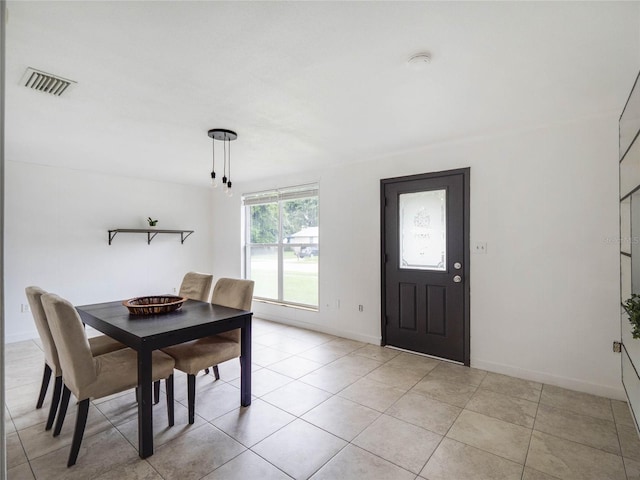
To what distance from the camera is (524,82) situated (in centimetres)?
215

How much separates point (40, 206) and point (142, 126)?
2.67 m

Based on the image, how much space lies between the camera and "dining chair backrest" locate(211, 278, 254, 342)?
2.94 m

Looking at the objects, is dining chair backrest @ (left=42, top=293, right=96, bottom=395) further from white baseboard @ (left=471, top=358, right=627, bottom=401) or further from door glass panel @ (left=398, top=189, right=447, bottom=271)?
white baseboard @ (left=471, top=358, right=627, bottom=401)

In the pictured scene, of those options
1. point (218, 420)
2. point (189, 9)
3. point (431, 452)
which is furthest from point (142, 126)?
point (431, 452)

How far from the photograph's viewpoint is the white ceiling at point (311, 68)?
4.96 feet

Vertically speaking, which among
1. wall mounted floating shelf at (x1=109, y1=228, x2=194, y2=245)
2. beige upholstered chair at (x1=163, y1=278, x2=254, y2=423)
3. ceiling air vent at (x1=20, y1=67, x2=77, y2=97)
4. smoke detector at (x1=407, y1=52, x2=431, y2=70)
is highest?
ceiling air vent at (x1=20, y1=67, x2=77, y2=97)

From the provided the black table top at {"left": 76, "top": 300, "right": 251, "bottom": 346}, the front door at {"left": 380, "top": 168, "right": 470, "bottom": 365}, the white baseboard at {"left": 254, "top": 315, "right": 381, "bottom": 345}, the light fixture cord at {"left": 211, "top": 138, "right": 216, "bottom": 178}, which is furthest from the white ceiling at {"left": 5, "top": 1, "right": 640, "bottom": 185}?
the white baseboard at {"left": 254, "top": 315, "right": 381, "bottom": 345}

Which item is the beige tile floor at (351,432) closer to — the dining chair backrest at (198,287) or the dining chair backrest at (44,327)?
the dining chair backrest at (44,327)

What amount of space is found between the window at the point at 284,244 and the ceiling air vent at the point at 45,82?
10.3ft

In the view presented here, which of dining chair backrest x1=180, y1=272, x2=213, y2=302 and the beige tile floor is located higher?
dining chair backrest x1=180, y1=272, x2=213, y2=302

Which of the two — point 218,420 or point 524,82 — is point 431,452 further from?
point 524,82

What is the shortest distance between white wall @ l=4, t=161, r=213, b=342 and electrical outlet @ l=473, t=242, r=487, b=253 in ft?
16.2

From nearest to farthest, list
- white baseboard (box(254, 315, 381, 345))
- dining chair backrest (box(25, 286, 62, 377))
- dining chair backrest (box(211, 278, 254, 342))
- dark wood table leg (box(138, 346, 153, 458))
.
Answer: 1. dark wood table leg (box(138, 346, 153, 458))
2. dining chair backrest (box(25, 286, 62, 377))
3. dining chair backrest (box(211, 278, 254, 342))
4. white baseboard (box(254, 315, 381, 345))

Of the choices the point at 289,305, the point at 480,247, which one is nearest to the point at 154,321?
the point at 289,305
